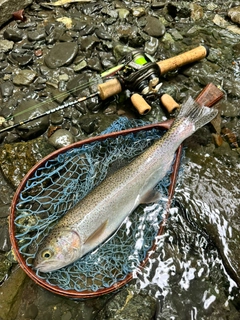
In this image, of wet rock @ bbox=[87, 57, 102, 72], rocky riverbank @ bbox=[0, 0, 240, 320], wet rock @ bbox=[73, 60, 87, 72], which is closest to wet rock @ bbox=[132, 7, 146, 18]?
rocky riverbank @ bbox=[0, 0, 240, 320]

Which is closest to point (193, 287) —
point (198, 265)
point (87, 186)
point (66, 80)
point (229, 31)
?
point (198, 265)

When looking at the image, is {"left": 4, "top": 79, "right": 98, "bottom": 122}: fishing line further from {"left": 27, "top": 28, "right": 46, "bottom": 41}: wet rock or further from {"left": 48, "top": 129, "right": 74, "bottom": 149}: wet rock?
{"left": 27, "top": 28, "right": 46, "bottom": 41}: wet rock

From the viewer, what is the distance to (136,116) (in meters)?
4.62

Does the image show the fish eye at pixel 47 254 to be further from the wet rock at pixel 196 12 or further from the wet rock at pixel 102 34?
the wet rock at pixel 196 12

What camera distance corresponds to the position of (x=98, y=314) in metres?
3.19

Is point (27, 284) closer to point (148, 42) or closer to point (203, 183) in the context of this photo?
point (203, 183)

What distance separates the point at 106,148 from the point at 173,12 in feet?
11.2

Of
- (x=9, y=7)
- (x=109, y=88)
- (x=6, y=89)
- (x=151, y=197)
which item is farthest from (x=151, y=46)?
(x=151, y=197)

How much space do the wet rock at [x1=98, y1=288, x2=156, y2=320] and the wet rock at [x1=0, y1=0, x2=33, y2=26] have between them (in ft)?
16.7

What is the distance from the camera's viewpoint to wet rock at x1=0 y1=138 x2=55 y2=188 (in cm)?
404

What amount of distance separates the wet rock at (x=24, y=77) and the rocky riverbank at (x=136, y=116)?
16mm

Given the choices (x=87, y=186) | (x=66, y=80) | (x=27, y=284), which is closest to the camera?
(x=27, y=284)

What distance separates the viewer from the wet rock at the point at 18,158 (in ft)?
13.3

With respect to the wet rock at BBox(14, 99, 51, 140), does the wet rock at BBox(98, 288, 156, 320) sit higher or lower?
lower
